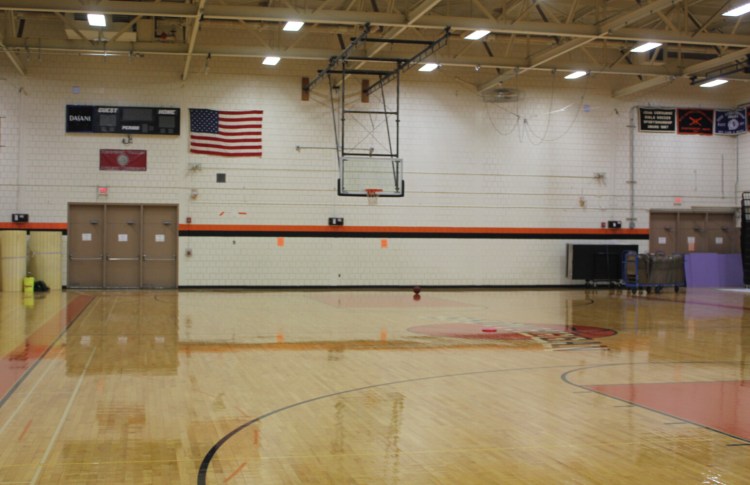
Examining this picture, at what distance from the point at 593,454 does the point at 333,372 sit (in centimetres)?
415

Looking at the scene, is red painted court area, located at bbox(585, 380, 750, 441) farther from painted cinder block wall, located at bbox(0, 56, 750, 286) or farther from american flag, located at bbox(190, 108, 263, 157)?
american flag, located at bbox(190, 108, 263, 157)

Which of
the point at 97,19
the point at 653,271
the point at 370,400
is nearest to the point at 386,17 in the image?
the point at 97,19

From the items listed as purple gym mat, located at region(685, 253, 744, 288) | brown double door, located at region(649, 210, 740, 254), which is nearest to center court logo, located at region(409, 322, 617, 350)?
brown double door, located at region(649, 210, 740, 254)

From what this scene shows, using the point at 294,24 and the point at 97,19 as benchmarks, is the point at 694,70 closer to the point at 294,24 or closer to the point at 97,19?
the point at 294,24

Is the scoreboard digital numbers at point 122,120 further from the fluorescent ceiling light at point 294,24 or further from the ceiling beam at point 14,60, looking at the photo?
the fluorescent ceiling light at point 294,24

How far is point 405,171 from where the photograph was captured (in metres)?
24.1

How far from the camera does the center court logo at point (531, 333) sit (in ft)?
39.7

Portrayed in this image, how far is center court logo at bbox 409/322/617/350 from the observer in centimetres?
1209

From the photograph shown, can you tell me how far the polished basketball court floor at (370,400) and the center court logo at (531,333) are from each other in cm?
7

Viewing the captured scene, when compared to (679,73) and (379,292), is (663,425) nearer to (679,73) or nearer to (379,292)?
(379,292)

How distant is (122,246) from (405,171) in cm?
875

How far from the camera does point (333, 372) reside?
9.30 metres

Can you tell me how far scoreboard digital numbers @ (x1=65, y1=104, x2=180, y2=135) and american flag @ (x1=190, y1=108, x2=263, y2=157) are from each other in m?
0.60

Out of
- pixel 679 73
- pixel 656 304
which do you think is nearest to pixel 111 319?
pixel 656 304
